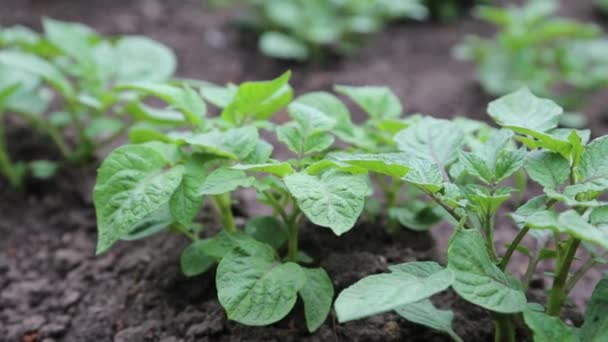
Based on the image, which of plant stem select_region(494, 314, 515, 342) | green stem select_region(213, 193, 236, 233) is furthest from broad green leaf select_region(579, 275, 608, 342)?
green stem select_region(213, 193, 236, 233)

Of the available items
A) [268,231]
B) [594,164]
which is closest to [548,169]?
[594,164]

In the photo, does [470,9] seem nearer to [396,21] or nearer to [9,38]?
[396,21]

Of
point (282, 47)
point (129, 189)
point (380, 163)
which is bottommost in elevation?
point (282, 47)

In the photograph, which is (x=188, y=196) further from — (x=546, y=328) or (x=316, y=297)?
(x=546, y=328)

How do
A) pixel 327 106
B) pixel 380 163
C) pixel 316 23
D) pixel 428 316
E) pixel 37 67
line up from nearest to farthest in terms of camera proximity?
1. pixel 380 163
2. pixel 428 316
3. pixel 327 106
4. pixel 37 67
5. pixel 316 23

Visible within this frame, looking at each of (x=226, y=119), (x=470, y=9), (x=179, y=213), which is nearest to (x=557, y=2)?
(x=470, y=9)

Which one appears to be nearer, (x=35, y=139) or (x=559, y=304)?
(x=559, y=304)

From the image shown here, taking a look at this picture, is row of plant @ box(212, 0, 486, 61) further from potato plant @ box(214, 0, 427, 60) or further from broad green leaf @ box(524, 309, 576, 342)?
broad green leaf @ box(524, 309, 576, 342)
